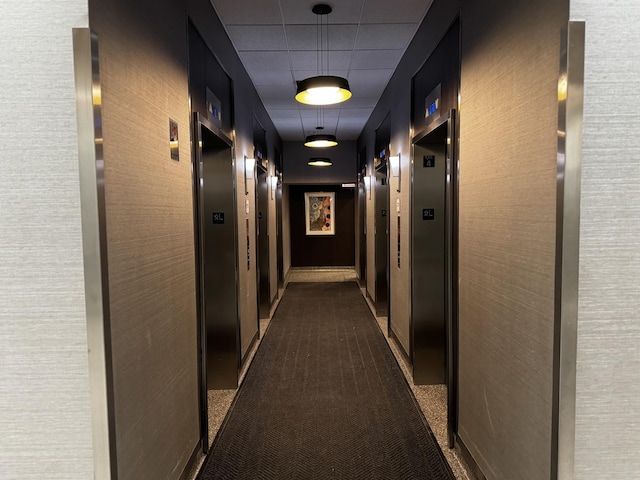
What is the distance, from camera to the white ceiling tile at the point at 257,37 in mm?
3727

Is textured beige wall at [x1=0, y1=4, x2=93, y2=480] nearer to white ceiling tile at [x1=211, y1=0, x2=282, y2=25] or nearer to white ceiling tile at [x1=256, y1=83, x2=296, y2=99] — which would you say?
white ceiling tile at [x1=211, y1=0, x2=282, y2=25]

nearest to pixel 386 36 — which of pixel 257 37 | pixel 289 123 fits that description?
pixel 257 37

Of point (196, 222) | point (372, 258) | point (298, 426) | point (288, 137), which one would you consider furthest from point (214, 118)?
point (288, 137)

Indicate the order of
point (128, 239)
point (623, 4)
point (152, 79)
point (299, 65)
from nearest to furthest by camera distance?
point (623, 4), point (128, 239), point (152, 79), point (299, 65)

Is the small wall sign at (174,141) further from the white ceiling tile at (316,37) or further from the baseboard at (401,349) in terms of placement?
the baseboard at (401,349)

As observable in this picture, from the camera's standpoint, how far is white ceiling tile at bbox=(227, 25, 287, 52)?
3.73 m

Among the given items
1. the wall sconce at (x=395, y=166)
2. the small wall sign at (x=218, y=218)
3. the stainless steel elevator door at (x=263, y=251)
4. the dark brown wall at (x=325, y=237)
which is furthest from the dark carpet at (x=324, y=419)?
the dark brown wall at (x=325, y=237)

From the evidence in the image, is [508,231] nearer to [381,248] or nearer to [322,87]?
[322,87]

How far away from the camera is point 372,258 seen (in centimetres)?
736

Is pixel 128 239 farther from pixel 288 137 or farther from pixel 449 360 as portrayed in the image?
pixel 288 137

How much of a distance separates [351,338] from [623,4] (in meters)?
4.42

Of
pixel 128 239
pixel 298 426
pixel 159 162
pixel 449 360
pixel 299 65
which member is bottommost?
pixel 298 426

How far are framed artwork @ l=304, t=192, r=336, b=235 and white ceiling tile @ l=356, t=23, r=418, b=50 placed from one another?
7.86 meters

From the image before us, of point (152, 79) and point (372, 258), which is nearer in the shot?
point (152, 79)
